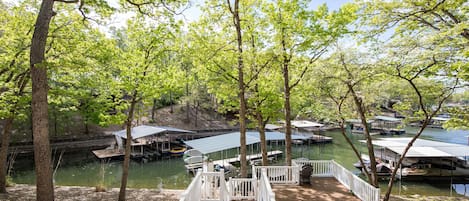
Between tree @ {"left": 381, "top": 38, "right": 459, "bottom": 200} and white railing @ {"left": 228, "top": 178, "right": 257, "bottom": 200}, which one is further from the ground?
tree @ {"left": 381, "top": 38, "right": 459, "bottom": 200}

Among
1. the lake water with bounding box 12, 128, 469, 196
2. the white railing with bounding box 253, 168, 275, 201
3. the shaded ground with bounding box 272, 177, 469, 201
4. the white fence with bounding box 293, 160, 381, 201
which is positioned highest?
the white railing with bounding box 253, 168, 275, 201

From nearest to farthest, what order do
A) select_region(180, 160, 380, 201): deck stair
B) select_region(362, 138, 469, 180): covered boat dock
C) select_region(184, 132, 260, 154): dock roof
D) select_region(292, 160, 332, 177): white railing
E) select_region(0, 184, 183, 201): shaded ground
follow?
select_region(180, 160, 380, 201): deck stair < select_region(0, 184, 183, 201): shaded ground < select_region(292, 160, 332, 177): white railing < select_region(362, 138, 469, 180): covered boat dock < select_region(184, 132, 260, 154): dock roof

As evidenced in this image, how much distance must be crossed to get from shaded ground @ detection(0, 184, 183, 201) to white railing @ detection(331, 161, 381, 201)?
5.91m

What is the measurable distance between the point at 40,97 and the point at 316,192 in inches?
301

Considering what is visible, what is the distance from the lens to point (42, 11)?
4.68 m

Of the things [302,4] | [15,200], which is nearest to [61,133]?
[15,200]

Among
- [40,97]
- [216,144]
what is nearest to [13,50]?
→ [40,97]

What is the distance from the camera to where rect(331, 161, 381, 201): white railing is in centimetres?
641

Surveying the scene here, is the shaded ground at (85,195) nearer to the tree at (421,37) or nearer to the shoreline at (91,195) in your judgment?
the shoreline at (91,195)

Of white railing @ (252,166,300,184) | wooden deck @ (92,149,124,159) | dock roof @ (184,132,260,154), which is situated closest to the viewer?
white railing @ (252,166,300,184)

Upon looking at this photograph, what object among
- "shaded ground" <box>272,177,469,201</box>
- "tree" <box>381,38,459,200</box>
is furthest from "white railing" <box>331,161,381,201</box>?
"tree" <box>381,38,459,200</box>

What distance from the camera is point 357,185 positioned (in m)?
7.32

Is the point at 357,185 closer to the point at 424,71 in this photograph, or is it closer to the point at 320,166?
the point at 320,166

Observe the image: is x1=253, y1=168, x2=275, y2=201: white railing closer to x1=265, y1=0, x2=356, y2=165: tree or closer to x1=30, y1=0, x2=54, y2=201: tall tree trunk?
x1=265, y1=0, x2=356, y2=165: tree
